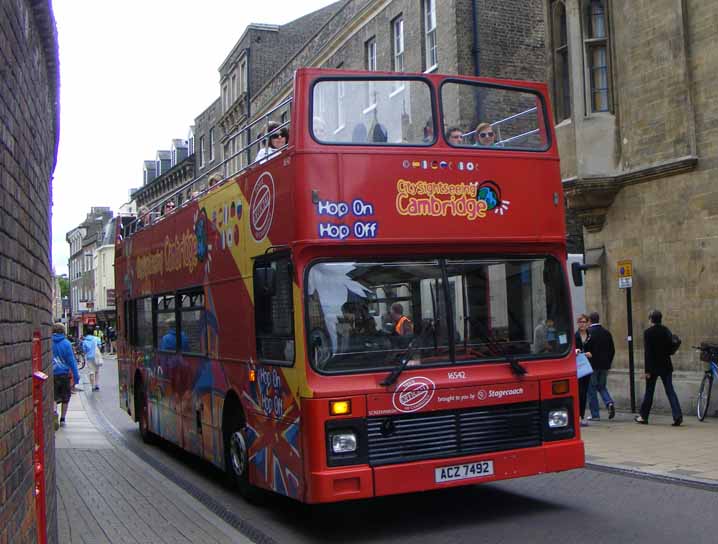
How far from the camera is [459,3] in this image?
944 inches

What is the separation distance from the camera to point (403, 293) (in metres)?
7.70

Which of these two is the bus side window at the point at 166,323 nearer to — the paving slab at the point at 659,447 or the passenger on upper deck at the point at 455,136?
the passenger on upper deck at the point at 455,136

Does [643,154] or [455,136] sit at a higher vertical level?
[643,154]

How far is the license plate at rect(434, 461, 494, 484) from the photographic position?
7.56 meters

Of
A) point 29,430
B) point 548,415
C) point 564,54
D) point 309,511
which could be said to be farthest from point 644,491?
point 564,54

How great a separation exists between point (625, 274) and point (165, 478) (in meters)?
8.75

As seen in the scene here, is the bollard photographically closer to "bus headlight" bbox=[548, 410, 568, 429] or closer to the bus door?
the bus door

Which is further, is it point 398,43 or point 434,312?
point 398,43

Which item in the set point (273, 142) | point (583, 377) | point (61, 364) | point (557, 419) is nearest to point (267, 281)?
point (273, 142)

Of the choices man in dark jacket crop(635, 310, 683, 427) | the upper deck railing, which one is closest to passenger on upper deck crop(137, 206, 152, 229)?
the upper deck railing

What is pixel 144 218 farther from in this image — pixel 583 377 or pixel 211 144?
pixel 211 144

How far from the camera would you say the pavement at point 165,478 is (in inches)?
314

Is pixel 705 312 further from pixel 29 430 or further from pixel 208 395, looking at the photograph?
pixel 29 430

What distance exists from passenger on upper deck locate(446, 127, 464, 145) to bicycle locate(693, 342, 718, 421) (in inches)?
314
